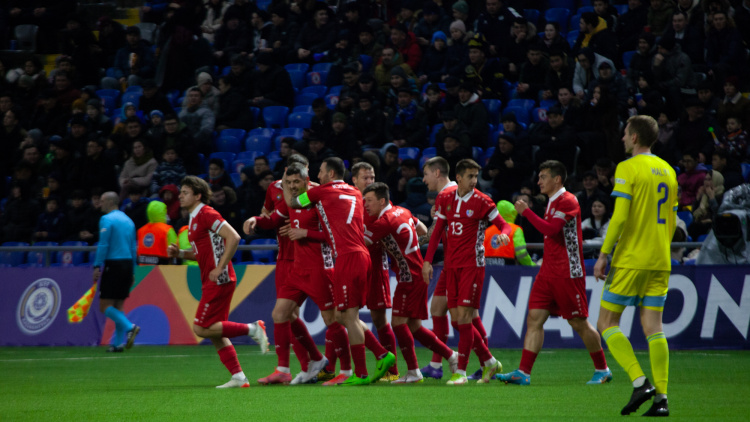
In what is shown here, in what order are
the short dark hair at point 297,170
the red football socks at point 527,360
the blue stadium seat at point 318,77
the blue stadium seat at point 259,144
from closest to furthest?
1. the red football socks at point 527,360
2. the short dark hair at point 297,170
3. the blue stadium seat at point 259,144
4. the blue stadium seat at point 318,77

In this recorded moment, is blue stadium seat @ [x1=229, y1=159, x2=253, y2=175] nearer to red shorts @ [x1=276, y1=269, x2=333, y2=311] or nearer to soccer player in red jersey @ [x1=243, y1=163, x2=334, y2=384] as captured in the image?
soccer player in red jersey @ [x1=243, y1=163, x2=334, y2=384]

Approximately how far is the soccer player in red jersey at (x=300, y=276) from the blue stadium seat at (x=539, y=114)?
26.8ft

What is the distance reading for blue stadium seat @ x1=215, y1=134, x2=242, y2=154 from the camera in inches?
825

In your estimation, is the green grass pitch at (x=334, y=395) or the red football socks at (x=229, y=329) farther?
the red football socks at (x=229, y=329)

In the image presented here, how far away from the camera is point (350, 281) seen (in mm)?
9992

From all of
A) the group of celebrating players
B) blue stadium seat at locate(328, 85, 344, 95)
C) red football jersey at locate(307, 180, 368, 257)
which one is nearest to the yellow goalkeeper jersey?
the group of celebrating players

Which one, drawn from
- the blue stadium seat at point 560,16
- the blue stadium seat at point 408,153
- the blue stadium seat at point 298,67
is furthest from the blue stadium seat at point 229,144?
the blue stadium seat at point 560,16

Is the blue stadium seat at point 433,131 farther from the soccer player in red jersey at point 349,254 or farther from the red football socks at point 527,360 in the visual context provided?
the red football socks at point 527,360

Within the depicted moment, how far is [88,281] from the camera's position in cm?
1644

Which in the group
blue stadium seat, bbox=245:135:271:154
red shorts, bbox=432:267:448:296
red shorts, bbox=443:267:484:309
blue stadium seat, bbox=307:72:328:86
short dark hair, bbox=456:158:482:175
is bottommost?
blue stadium seat, bbox=245:135:271:154

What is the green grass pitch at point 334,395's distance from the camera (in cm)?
751

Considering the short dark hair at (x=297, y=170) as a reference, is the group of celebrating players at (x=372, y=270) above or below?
below

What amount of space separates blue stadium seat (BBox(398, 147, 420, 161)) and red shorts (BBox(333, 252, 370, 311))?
27.6ft

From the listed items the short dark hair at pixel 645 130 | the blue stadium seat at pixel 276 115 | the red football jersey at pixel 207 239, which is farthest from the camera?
the blue stadium seat at pixel 276 115
